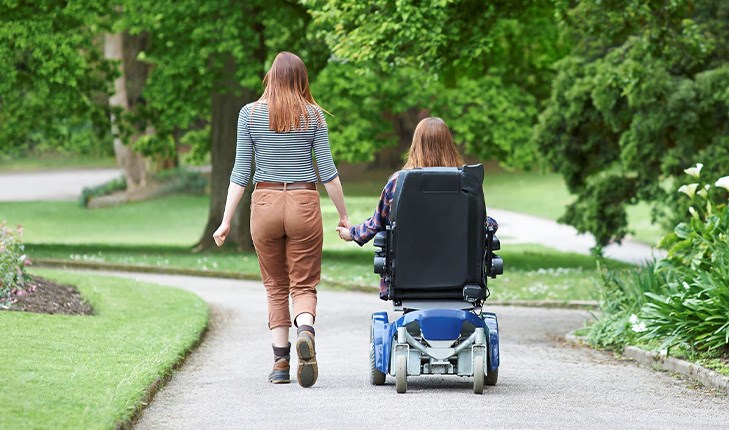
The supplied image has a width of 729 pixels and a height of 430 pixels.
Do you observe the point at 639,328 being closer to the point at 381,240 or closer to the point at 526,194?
the point at 381,240

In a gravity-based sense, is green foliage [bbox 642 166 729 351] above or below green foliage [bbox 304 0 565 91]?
below

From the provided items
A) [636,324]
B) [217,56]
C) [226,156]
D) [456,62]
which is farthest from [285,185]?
[226,156]

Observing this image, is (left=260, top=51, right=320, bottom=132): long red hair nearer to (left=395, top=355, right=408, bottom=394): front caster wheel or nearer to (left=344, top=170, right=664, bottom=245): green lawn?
(left=395, top=355, right=408, bottom=394): front caster wheel

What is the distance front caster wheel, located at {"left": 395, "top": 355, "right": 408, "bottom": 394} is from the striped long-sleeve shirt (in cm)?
123

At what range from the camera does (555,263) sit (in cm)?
3050

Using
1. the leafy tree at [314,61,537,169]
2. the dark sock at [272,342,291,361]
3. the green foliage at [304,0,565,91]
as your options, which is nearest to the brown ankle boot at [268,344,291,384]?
the dark sock at [272,342,291,361]

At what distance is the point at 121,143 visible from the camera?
4678 cm

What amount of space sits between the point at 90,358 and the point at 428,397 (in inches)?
109

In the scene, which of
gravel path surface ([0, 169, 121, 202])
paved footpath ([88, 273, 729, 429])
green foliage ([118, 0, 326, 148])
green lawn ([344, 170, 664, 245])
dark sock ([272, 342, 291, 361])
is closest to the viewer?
paved footpath ([88, 273, 729, 429])

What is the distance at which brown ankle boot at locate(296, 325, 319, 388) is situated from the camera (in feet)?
28.0

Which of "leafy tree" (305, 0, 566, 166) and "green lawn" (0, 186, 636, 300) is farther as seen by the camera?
"green lawn" (0, 186, 636, 300)

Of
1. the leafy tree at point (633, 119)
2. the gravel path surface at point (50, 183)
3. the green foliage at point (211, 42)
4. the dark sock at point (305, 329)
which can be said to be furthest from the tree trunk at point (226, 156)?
the gravel path surface at point (50, 183)

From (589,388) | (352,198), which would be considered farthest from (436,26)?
(352,198)

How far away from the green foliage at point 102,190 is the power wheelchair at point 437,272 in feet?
149
